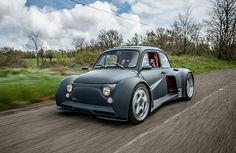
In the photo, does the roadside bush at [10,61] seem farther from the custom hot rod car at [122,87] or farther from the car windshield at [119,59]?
the custom hot rod car at [122,87]

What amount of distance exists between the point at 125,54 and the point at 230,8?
45.0 metres

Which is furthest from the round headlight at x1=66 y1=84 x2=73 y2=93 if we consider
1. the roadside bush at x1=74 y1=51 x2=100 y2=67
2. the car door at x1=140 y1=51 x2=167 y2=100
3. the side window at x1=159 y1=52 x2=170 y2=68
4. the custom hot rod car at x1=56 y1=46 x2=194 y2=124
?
the roadside bush at x1=74 y1=51 x2=100 y2=67

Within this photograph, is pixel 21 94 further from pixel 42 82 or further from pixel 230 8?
pixel 230 8

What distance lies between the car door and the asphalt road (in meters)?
0.49

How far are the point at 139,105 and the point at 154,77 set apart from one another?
1005mm

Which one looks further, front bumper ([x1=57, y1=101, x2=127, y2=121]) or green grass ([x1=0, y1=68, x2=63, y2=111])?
green grass ([x1=0, y1=68, x2=63, y2=111])

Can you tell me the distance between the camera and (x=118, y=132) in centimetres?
398

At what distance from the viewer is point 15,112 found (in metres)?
5.34

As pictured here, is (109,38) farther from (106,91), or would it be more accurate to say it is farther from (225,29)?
(106,91)

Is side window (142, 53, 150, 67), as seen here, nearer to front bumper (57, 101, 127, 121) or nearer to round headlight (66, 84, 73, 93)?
front bumper (57, 101, 127, 121)

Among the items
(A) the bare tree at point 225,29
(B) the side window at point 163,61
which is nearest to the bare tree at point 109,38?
(A) the bare tree at point 225,29

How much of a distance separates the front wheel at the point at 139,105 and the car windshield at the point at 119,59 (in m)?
0.71

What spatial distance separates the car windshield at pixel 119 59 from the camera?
529 centimetres

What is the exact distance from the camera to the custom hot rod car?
4.27 m
